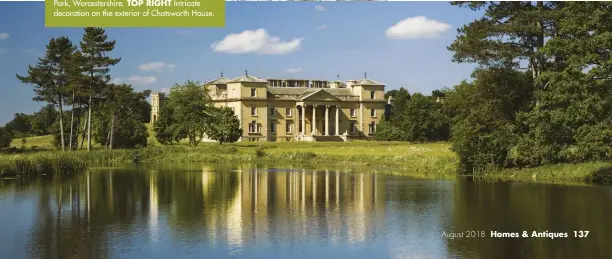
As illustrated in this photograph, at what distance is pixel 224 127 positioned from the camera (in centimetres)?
7231

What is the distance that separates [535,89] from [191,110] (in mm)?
40192

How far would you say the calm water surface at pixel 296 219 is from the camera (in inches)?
610

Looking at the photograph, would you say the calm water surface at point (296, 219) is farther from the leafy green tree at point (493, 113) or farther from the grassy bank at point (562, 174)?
the leafy green tree at point (493, 113)

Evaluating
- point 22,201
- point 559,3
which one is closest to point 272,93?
point 559,3

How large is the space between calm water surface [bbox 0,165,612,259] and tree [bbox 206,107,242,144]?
1435 inches

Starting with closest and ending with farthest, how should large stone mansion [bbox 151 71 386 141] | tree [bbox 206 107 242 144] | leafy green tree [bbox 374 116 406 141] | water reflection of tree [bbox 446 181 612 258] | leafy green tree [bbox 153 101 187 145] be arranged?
water reflection of tree [bbox 446 181 612 258], tree [bbox 206 107 242 144], leafy green tree [bbox 153 101 187 145], leafy green tree [bbox 374 116 406 141], large stone mansion [bbox 151 71 386 141]

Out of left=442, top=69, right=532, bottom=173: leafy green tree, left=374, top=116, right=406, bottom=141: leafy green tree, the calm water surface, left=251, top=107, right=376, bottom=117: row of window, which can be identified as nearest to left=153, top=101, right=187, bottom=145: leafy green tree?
left=251, top=107, right=376, bottom=117: row of window

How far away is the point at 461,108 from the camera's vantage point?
3462cm

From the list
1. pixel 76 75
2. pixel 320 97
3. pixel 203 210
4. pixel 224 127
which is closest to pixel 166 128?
pixel 224 127

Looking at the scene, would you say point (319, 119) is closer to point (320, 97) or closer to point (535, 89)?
point (320, 97)

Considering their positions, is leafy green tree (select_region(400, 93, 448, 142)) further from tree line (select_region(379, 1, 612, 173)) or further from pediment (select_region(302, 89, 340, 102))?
tree line (select_region(379, 1, 612, 173))

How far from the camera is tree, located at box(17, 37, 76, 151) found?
5341 centimetres

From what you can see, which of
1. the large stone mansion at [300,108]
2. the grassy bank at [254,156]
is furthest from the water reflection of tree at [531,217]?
the large stone mansion at [300,108]

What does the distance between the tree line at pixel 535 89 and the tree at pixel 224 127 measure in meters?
36.9
